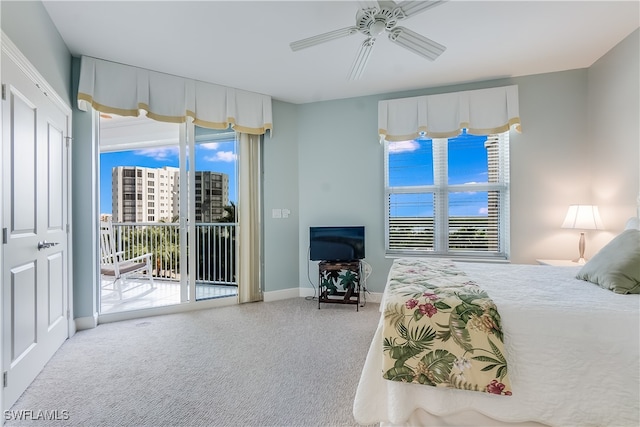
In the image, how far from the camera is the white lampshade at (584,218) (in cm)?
283

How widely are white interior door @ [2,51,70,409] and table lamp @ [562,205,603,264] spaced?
4.49m

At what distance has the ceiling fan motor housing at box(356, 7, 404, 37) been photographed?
183 centimetres

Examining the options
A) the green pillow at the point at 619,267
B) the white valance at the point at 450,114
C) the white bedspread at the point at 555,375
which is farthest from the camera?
the white valance at the point at 450,114

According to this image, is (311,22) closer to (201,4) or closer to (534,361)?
(201,4)

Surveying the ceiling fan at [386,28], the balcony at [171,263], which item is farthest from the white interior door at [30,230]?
the ceiling fan at [386,28]

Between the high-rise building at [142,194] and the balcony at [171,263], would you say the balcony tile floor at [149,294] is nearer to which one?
the balcony at [171,263]

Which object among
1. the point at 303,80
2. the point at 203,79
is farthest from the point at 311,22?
the point at 203,79

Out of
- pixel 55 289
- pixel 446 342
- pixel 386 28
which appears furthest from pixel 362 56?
pixel 55 289

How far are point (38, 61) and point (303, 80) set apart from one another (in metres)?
2.28

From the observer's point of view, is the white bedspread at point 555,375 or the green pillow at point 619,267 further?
the green pillow at point 619,267

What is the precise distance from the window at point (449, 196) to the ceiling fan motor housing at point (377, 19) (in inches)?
76.6

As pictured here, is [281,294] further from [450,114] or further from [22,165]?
[450,114]

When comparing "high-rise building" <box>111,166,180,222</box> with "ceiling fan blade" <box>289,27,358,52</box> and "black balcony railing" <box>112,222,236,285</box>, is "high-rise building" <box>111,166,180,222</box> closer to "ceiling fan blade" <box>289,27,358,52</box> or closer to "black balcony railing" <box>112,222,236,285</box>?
"black balcony railing" <box>112,222,236,285</box>

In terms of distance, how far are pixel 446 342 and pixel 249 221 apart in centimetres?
291
